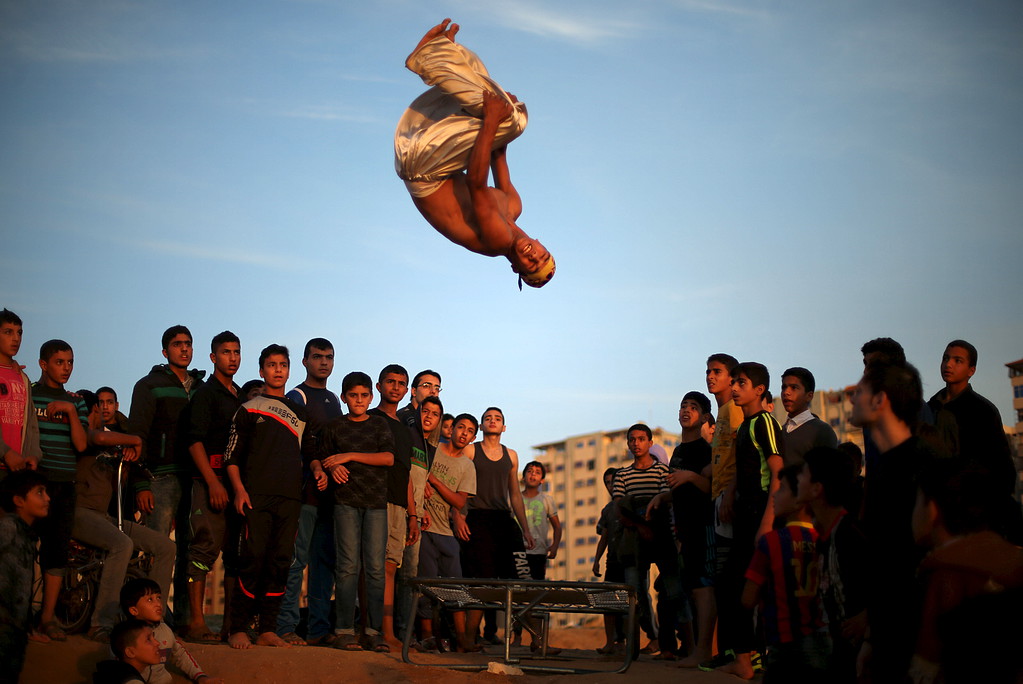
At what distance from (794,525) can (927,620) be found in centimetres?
112

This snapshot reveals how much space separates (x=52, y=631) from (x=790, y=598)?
16.7 feet

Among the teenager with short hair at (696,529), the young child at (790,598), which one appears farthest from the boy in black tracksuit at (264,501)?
the young child at (790,598)

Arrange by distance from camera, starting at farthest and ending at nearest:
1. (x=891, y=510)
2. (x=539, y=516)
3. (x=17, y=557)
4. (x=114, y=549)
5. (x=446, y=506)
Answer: (x=539, y=516), (x=446, y=506), (x=114, y=549), (x=17, y=557), (x=891, y=510)

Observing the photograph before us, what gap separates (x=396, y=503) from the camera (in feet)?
26.5

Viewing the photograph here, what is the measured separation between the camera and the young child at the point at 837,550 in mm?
4105

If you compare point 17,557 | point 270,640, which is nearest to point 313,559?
point 270,640

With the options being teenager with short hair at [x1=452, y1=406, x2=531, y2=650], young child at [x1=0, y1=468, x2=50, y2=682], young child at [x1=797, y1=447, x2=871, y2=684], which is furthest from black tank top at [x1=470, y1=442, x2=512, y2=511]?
young child at [x1=797, y1=447, x2=871, y2=684]

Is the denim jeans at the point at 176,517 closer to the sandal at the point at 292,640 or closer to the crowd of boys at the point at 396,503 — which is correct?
the crowd of boys at the point at 396,503

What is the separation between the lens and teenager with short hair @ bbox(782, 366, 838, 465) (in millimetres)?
6367

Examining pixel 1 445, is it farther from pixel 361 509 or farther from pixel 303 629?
pixel 303 629

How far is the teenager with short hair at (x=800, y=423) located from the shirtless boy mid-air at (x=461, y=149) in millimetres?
1907

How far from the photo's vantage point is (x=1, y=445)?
6.80 meters

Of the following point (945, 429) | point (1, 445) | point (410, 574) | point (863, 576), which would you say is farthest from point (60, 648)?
point (945, 429)

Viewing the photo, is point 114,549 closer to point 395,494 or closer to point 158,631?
point 158,631
